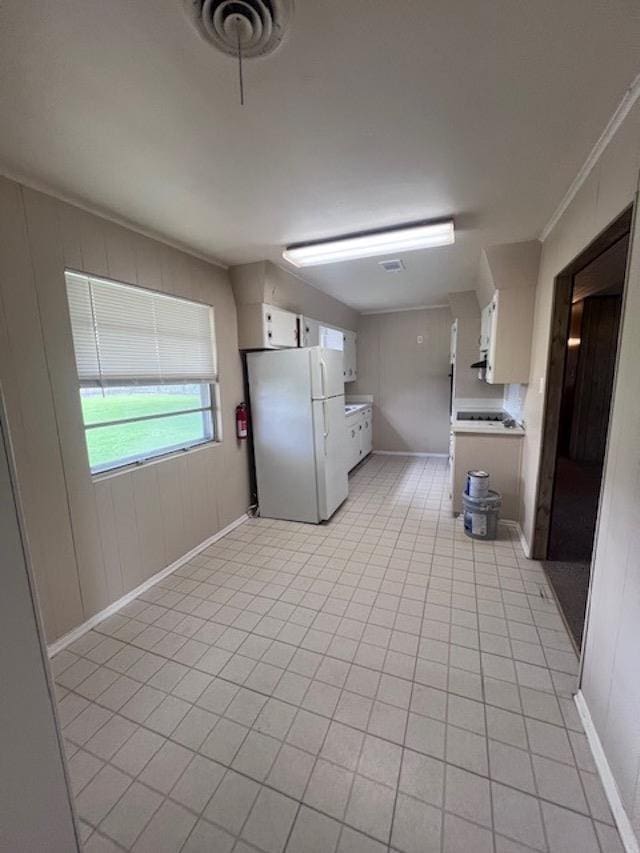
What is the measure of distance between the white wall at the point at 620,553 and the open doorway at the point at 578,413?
0.19 m

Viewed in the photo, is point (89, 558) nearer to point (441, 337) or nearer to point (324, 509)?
point (324, 509)

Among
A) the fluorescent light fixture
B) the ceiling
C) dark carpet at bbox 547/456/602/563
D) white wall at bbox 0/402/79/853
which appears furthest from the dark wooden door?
white wall at bbox 0/402/79/853

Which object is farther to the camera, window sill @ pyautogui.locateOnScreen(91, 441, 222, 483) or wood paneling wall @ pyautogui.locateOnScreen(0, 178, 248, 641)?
window sill @ pyautogui.locateOnScreen(91, 441, 222, 483)

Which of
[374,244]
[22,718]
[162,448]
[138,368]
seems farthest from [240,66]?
[162,448]

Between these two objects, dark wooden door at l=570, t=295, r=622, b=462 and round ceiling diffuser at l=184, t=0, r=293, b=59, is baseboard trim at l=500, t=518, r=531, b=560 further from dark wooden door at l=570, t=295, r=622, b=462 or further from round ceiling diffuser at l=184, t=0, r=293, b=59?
round ceiling diffuser at l=184, t=0, r=293, b=59

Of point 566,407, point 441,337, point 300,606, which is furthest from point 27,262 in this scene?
point 566,407

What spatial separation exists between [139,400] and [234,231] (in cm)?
137

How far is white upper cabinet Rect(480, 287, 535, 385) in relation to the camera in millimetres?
2855

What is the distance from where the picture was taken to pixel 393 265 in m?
3.21

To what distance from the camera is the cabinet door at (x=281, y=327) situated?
3275 mm

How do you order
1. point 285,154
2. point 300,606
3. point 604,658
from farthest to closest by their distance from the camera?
1. point 300,606
2. point 285,154
3. point 604,658

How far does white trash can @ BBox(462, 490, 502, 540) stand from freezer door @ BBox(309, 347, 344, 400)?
5.34 feet

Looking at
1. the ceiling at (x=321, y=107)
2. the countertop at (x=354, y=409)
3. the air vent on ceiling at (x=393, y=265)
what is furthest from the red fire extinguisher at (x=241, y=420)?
the air vent on ceiling at (x=393, y=265)

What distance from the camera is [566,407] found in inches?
211
